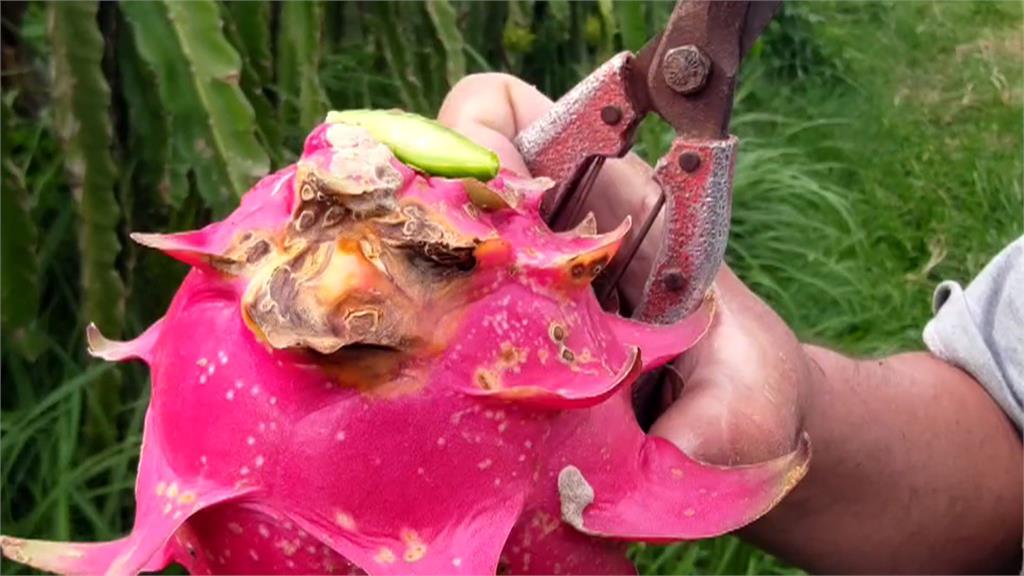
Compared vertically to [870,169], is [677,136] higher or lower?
higher

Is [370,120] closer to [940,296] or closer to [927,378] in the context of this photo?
[927,378]

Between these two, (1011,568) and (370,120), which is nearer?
(370,120)

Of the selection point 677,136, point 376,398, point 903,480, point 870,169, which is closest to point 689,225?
point 677,136

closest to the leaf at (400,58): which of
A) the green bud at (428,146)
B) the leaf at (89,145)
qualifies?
the leaf at (89,145)

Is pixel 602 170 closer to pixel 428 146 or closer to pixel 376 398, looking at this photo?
pixel 428 146

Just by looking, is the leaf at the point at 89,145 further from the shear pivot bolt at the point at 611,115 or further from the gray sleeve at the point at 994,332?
the gray sleeve at the point at 994,332

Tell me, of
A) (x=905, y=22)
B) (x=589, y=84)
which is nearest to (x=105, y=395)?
(x=589, y=84)
